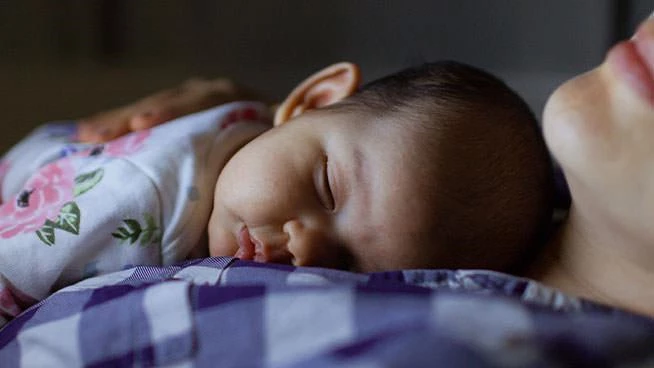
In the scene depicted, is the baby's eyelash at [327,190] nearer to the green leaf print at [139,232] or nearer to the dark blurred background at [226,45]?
the green leaf print at [139,232]

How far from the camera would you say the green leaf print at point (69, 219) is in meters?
0.95

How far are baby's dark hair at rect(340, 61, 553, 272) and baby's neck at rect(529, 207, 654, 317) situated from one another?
0.16 feet

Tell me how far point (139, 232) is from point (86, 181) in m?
0.09

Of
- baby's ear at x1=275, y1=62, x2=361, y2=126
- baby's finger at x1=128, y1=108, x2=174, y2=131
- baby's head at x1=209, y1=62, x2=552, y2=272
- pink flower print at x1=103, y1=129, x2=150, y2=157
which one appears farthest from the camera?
baby's finger at x1=128, y1=108, x2=174, y2=131

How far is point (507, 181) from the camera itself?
954 millimetres

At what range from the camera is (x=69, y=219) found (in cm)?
96

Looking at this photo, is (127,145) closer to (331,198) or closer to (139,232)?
(139,232)

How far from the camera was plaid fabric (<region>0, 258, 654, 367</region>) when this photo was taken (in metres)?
0.60

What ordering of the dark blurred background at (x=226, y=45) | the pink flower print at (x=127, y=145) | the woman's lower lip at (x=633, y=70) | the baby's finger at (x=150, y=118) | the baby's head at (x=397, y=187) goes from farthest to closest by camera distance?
the dark blurred background at (x=226, y=45) → the baby's finger at (x=150, y=118) → the pink flower print at (x=127, y=145) → the baby's head at (x=397, y=187) → the woman's lower lip at (x=633, y=70)

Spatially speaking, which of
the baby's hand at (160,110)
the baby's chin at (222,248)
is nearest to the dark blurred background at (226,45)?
the baby's hand at (160,110)

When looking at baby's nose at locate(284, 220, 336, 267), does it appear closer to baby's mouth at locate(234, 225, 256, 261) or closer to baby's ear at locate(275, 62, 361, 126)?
baby's mouth at locate(234, 225, 256, 261)

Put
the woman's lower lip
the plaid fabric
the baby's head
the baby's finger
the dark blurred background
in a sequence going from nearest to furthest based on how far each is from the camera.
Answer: the plaid fabric
the woman's lower lip
the baby's head
the baby's finger
the dark blurred background

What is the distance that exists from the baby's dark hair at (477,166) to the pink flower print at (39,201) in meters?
0.33

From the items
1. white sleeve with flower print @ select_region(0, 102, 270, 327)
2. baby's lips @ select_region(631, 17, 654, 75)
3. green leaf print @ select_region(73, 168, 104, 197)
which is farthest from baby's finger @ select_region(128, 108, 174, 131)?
baby's lips @ select_region(631, 17, 654, 75)
